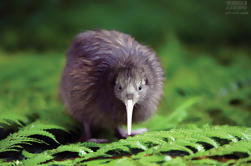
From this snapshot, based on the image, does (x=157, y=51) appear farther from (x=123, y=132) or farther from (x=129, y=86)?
(x=129, y=86)

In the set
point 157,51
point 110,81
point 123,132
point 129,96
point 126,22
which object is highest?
point 126,22

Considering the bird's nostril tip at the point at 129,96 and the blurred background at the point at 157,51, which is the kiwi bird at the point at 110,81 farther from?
the blurred background at the point at 157,51

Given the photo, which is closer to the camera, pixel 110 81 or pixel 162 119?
pixel 110 81

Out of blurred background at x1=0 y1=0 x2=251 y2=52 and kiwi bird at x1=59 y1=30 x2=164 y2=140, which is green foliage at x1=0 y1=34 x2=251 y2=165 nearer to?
kiwi bird at x1=59 y1=30 x2=164 y2=140

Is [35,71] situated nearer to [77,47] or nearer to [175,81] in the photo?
[77,47]

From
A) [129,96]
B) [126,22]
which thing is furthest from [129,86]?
[126,22]

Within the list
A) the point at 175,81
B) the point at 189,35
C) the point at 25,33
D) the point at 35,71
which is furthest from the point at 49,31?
the point at 175,81

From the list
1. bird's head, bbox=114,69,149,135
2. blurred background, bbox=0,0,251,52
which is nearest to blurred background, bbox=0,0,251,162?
blurred background, bbox=0,0,251,52
